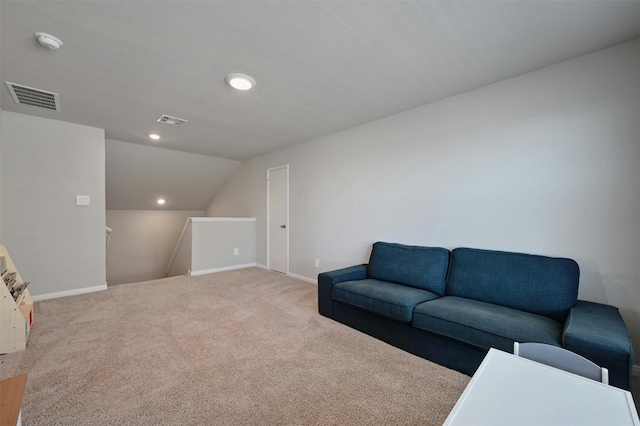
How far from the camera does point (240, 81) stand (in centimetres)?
239

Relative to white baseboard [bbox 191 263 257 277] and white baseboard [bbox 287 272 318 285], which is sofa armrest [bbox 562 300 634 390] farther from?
white baseboard [bbox 191 263 257 277]

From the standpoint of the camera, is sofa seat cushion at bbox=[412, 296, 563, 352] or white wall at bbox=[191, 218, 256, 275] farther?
white wall at bbox=[191, 218, 256, 275]

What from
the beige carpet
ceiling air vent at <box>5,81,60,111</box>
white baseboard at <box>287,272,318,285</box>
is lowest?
the beige carpet

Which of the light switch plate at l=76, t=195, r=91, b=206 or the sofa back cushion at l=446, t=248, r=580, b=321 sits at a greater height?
the light switch plate at l=76, t=195, r=91, b=206

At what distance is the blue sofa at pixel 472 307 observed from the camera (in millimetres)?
1579

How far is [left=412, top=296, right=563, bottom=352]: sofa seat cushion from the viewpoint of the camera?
1716mm

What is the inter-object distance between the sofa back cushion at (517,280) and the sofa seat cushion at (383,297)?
343mm

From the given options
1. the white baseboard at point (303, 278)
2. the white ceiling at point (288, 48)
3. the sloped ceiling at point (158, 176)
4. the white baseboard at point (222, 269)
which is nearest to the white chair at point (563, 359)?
the white ceiling at point (288, 48)

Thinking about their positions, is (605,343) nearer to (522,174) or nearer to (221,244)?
(522,174)

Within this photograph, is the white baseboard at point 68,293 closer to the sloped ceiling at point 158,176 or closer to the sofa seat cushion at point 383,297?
the sloped ceiling at point 158,176

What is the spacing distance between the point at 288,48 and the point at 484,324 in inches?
92.7

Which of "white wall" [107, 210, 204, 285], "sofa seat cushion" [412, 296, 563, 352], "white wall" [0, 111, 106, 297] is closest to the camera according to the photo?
"sofa seat cushion" [412, 296, 563, 352]

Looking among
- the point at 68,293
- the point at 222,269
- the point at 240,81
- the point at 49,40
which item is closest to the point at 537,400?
the point at 240,81

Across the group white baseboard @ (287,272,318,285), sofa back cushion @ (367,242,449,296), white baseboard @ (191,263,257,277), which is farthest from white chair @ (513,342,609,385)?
white baseboard @ (191,263,257,277)
